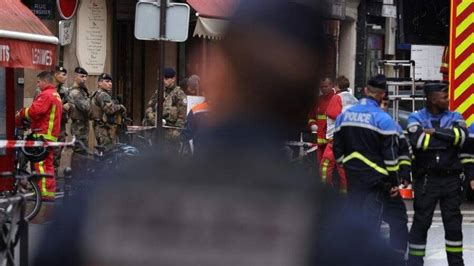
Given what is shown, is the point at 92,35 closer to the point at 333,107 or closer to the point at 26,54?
the point at 26,54

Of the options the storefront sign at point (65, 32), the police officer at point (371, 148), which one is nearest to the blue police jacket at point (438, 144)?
the police officer at point (371, 148)

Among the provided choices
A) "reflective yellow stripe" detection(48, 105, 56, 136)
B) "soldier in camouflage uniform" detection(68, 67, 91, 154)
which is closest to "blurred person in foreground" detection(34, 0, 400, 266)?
"reflective yellow stripe" detection(48, 105, 56, 136)

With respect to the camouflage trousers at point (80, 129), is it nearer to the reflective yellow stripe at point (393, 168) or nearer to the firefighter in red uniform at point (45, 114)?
the firefighter in red uniform at point (45, 114)

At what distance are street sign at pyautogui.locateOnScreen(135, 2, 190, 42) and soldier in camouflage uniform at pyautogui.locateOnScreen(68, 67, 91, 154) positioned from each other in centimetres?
252

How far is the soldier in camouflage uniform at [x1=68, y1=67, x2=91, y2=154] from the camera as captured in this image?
14.8 m

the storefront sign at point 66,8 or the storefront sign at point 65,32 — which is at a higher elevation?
the storefront sign at point 66,8

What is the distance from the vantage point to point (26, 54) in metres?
11.8

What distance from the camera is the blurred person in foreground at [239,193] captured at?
7.36 ft

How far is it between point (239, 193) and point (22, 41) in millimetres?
9721

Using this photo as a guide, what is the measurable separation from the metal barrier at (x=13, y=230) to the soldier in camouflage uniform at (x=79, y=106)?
38.1 feet

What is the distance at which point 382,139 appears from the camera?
8516mm

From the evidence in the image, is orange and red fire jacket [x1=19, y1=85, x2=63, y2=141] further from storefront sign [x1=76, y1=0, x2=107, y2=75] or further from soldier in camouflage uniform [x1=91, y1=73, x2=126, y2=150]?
storefront sign [x1=76, y1=0, x2=107, y2=75]

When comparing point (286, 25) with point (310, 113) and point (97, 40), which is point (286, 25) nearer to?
point (310, 113)

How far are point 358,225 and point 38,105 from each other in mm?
10659
